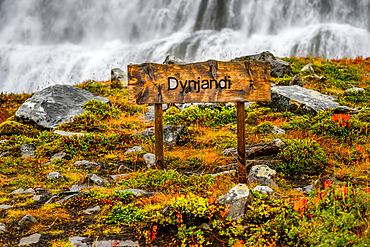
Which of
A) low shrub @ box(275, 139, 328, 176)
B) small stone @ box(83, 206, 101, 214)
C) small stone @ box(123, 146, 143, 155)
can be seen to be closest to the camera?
small stone @ box(83, 206, 101, 214)

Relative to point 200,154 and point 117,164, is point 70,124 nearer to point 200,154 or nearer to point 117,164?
point 117,164

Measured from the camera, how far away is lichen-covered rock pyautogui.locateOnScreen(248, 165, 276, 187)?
5645 mm

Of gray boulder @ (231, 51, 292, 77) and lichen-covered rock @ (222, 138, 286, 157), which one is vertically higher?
gray boulder @ (231, 51, 292, 77)

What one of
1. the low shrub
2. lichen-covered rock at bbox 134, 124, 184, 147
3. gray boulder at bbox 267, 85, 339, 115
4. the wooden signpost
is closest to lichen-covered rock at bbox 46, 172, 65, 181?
the wooden signpost

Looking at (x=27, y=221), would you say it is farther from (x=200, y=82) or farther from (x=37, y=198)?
(x=200, y=82)

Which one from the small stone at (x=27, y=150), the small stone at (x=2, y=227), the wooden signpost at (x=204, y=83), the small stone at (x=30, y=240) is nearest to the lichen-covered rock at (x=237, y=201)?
the wooden signpost at (x=204, y=83)

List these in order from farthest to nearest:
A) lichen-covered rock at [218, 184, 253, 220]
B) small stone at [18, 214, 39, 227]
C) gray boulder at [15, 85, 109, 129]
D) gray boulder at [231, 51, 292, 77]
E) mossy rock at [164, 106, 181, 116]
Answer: gray boulder at [231, 51, 292, 77]
mossy rock at [164, 106, 181, 116]
gray boulder at [15, 85, 109, 129]
small stone at [18, 214, 39, 227]
lichen-covered rock at [218, 184, 253, 220]

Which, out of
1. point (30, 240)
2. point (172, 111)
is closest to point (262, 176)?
point (30, 240)

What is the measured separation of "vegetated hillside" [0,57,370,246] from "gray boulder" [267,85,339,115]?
362mm

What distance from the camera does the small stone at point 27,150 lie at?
799 centimetres

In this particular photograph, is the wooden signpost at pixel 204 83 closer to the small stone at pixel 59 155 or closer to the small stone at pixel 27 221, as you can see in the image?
the small stone at pixel 27 221

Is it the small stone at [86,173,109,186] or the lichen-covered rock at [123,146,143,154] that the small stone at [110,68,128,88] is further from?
the small stone at [86,173,109,186]

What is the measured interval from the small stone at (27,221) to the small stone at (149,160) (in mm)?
3141

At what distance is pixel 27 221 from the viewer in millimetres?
4152
